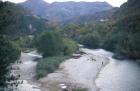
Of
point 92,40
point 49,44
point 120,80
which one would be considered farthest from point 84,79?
point 92,40

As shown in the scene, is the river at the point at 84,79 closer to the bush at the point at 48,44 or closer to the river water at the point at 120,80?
the river water at the point at 120,80

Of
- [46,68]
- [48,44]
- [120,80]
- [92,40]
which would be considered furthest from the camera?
[92,40]

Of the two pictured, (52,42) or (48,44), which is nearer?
(52,42)

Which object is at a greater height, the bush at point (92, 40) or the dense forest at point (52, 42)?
the dense forest at point (52, 42)

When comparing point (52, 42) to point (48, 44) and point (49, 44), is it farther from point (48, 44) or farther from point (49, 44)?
point (48, 44)

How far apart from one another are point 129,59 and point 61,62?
27471mm

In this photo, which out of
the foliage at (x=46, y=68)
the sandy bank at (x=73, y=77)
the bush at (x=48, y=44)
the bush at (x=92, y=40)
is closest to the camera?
the sandy bank at (x=73, y=77)

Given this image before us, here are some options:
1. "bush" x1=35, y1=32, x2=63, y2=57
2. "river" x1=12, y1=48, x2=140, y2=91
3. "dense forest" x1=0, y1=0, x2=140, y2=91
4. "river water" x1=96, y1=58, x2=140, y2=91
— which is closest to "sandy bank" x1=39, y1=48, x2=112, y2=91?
"river" x1=12, y1=48, x2=140, y2=91

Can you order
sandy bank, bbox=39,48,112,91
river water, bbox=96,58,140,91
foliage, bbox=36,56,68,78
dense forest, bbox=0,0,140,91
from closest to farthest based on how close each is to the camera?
dense forest, bbox=0,0,140,91
river water, bbox=96,58,140,91
sandy bank, bbox=39,48,112,91
foliage, bbox=36,56,68,78

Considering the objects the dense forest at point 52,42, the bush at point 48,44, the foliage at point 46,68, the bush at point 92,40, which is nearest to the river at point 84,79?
the foliage at point 46,68

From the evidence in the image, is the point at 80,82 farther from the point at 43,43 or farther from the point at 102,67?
the point at 43,43

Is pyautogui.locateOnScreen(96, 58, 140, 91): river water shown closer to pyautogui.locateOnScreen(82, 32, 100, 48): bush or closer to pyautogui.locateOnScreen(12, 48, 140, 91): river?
pyautogui.locateOnScreen(12, 48, 140, 91): river

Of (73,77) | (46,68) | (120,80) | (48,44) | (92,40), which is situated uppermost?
(48,44)

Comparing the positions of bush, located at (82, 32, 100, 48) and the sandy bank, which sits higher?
the sandy bank
